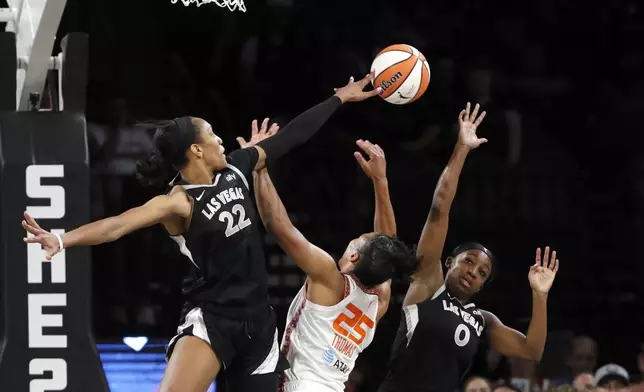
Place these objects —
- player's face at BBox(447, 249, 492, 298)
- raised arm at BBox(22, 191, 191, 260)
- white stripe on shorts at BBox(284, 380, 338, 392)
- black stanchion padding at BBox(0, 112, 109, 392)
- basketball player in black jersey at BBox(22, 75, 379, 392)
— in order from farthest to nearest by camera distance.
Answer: black stanchion padding at BBox(0, 112, 109, 392), player's face at BBox(447, 249, 492, 298), white stripe on shorts at BBox(284, 380, 338, 392), basketball player in black jersey at BBox(22, 75, 379, 392), raised arm at BBox(22, 191, 191, 260)

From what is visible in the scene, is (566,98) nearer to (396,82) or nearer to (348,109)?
(348,109)

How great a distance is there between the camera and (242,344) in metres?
4.50

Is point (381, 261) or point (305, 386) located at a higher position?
point (381, 261)

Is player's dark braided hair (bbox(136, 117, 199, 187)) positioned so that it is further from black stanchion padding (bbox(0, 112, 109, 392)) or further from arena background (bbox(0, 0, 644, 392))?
arena background (bbox(0, 0, 644, 392))

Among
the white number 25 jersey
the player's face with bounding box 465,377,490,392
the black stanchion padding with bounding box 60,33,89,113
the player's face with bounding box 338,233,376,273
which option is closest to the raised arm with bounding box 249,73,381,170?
the player's face with bounding box 338,233,376,273

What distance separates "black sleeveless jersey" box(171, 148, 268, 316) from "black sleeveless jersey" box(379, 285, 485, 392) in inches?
39.7

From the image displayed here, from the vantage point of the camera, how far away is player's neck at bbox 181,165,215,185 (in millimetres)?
4508

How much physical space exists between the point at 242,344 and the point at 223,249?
0.42 metres

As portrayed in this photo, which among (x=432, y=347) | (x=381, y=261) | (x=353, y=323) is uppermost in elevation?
(x=381, y=261)

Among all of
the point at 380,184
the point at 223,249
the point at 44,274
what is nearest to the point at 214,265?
the point at 223,249

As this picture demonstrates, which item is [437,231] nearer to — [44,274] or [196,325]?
[196,325]

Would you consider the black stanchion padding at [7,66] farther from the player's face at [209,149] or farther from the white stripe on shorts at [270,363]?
the white stripe on shorts at [270,363]

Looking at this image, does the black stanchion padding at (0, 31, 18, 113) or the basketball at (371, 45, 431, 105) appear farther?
the black stanchion padding at (0, 31, 18, 113)

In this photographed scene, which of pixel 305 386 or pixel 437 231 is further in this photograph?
pixel 437 231
